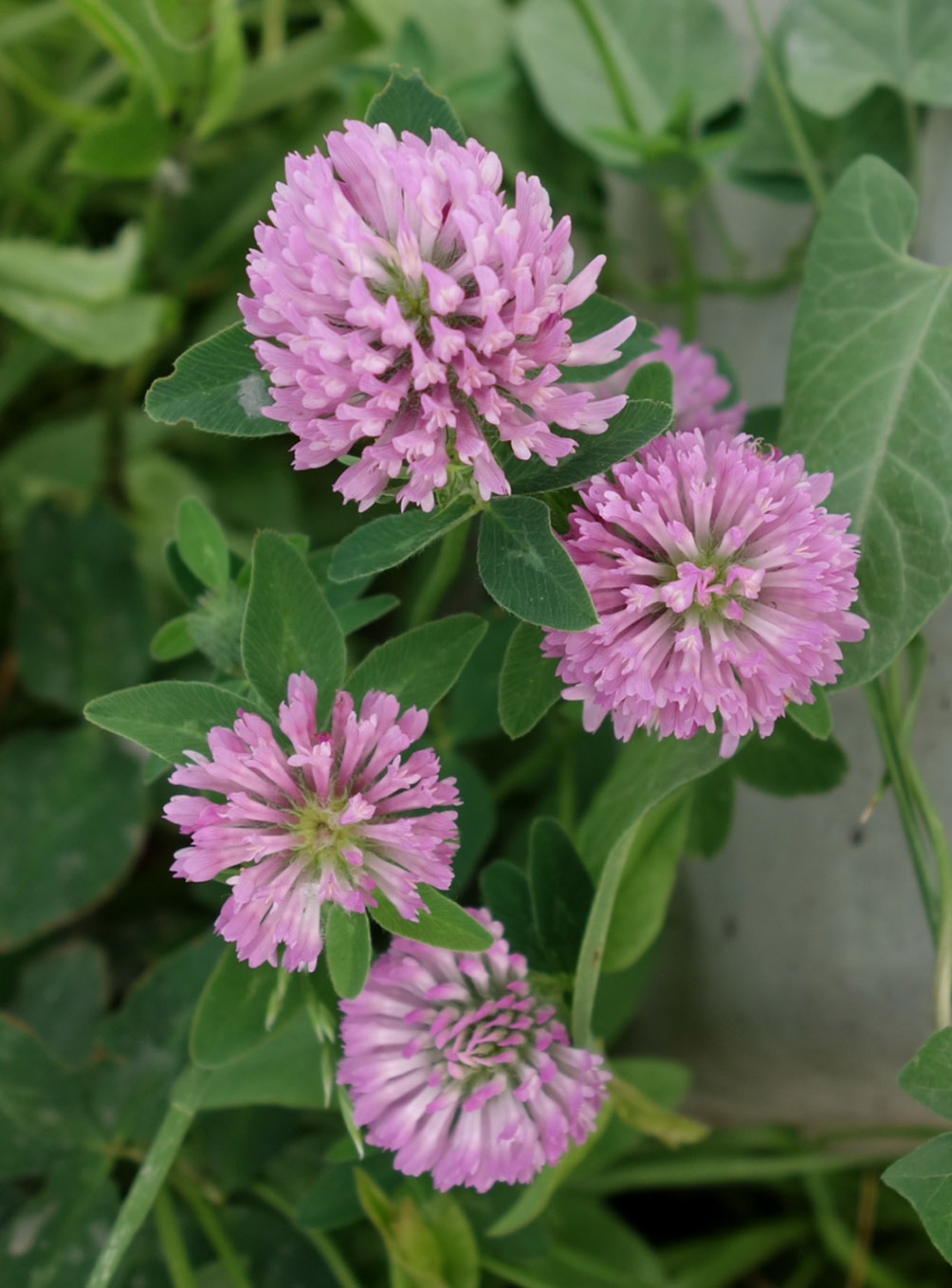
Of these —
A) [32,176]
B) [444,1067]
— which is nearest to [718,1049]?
[444,1067]

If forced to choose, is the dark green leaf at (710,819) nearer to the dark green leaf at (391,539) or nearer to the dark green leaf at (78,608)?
the dark green leaf at (391,539)

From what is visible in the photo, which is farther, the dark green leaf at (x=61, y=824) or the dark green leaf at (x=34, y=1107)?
the dark green leaf at (x=61, y=824)

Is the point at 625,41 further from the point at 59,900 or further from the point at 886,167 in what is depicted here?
the point at 59,900

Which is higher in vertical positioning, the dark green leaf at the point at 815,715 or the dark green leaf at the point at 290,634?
the dark green leaf at the point at 290,634

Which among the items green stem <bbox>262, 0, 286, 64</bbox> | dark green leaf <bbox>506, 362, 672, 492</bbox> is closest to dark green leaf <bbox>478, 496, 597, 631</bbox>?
dark green leaf <bbox>506, 362, 672, 492</bbox>

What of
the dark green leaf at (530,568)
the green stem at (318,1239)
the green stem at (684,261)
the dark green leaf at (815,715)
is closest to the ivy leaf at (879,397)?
the dark green leaf at (815,715)

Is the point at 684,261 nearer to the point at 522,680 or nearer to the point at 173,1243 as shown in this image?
the point at 522,680

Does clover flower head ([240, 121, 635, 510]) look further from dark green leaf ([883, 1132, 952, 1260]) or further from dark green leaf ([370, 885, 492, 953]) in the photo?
dark green leaf ([883, 1132, 952, 1260])
